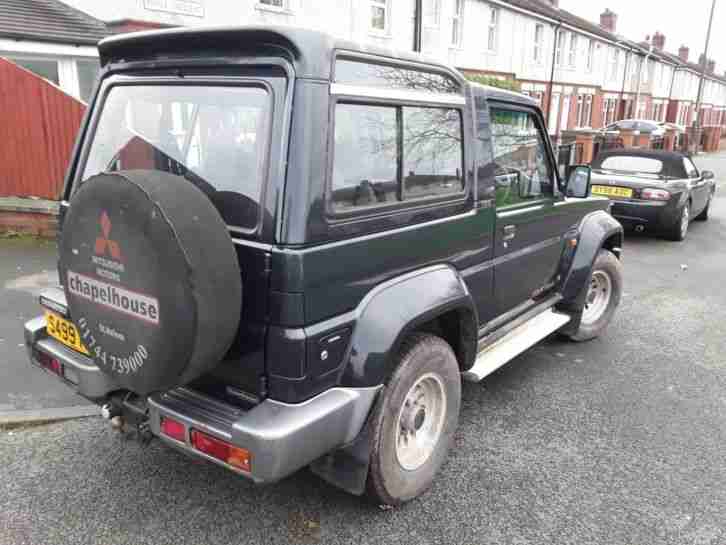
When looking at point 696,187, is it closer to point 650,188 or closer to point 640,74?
point 650,188

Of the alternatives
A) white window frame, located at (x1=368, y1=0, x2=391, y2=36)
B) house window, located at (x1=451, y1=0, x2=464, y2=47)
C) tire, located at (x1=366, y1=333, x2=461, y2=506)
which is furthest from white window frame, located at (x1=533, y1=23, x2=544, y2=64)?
tire, located at (x1=366, y1=333, x2=461, y2=506)

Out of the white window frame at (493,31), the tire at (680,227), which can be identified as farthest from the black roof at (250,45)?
the white window frame at (493,31)

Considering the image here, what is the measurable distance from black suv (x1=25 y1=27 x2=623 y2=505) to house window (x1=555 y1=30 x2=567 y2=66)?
85.2 ft

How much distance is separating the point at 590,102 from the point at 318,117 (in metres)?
32.0

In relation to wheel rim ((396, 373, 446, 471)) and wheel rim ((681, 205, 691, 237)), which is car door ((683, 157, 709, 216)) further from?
wheel rim ((396, 373, 446, 471))

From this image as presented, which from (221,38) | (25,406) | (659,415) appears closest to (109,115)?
(221,38)

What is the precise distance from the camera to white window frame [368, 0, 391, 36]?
52.9ft

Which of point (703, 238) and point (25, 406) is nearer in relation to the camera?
point (25, 406)

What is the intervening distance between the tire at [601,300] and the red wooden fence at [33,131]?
672 centimetres

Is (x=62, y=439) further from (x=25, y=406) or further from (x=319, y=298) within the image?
(x=319, y=298)

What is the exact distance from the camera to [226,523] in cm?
271

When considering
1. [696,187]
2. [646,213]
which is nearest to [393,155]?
[646,213]

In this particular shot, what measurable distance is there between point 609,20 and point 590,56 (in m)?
8.11

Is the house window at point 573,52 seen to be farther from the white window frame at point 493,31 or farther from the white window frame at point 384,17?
the white window frame at point 384,17
